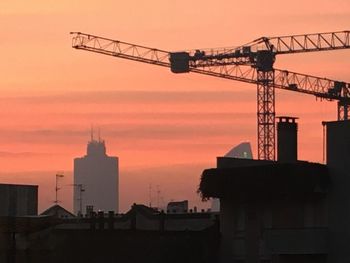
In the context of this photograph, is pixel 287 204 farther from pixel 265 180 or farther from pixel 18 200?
pixel 18 200

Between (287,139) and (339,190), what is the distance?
19.9ft

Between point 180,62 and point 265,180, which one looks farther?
point 180,62

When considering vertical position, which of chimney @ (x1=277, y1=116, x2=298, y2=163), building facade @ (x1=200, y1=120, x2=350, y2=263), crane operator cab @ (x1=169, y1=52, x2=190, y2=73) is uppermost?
crane operator cab @ (x1=169, y1=52, x2=190, y2=73)

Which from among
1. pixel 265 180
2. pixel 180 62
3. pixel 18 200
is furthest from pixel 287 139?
pixel 180 62

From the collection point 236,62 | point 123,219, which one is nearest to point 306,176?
point 123,219

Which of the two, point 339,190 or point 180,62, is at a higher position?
point 180,62

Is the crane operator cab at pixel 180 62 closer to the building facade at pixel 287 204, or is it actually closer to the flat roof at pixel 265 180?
the building facade at pixel 287 204

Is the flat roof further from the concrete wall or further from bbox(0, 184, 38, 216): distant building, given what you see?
bbox(0, 184, 38, 216): distant building

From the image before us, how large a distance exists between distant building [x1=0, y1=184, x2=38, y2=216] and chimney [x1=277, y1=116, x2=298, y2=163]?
38.8 m

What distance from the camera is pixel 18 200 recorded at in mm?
102438

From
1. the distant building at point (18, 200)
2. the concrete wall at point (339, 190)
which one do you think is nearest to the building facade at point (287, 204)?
the concrete wall at point (339, 190)

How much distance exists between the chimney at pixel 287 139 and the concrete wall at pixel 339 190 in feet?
14.1

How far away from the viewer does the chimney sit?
62278 mm

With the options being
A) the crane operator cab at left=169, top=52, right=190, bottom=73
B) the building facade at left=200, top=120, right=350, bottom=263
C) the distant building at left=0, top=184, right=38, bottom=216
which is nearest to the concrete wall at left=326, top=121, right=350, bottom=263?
the building facade at left=200, top=120, right=350, bottom=263
